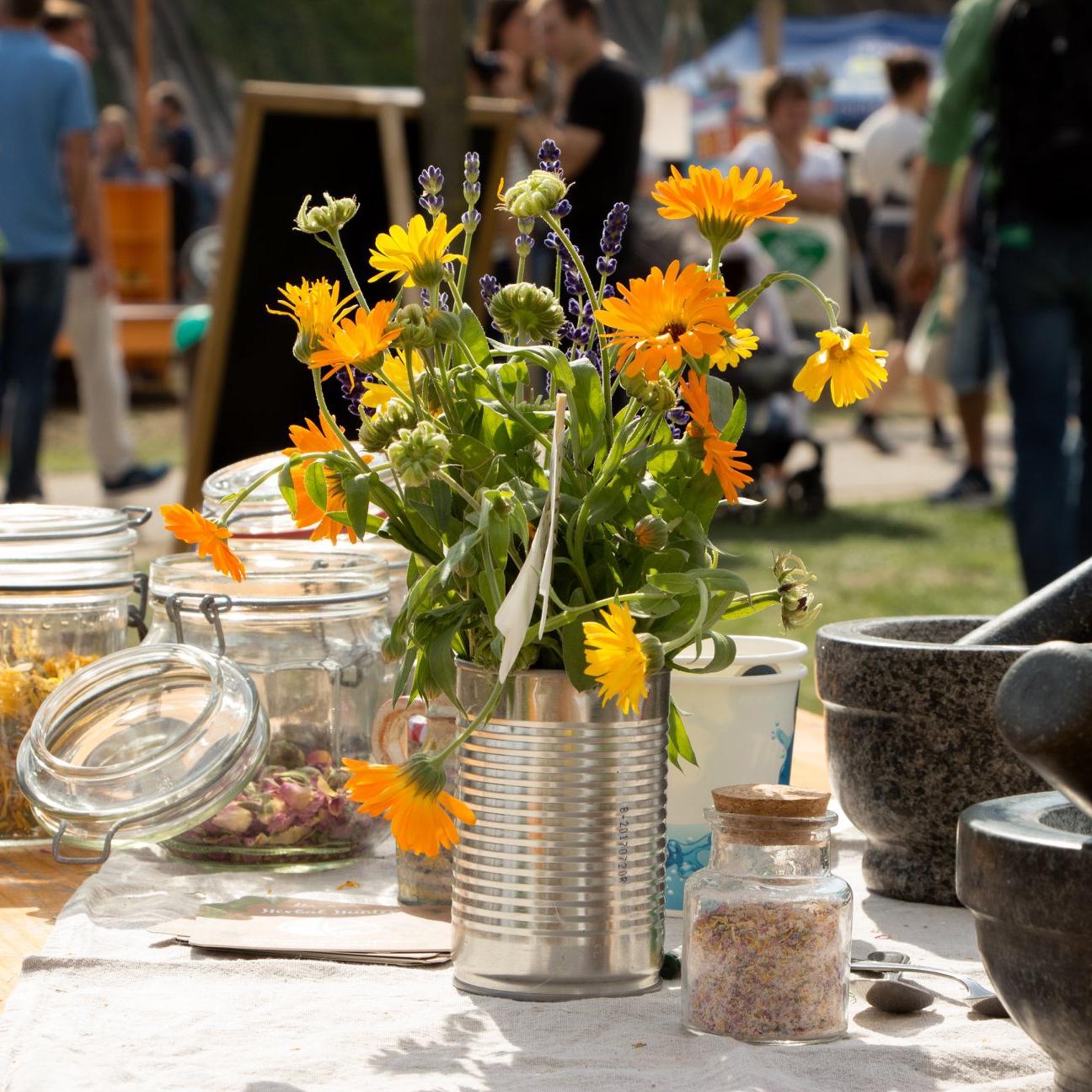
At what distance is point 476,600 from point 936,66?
63.0 ft

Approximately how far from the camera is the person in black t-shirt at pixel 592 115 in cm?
537

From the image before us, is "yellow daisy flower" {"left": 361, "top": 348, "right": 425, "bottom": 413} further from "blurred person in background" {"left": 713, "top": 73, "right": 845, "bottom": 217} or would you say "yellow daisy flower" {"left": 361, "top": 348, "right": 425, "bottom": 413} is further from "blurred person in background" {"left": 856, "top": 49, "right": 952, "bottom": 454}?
"blurred person in background" {"left": 856, "top": 49, "right": 952, "bottom": 454}

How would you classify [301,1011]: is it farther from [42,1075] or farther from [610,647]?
[610,647]

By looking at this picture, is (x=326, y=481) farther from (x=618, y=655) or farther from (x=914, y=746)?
(x=914, y=746)

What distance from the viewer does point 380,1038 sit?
122 centimetres

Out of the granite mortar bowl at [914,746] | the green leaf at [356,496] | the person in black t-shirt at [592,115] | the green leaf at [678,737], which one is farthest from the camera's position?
the person in black t-shirt at [592,115]

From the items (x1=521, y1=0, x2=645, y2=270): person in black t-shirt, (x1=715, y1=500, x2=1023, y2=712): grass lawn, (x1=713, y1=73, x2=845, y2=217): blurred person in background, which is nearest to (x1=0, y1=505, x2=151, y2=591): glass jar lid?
(x1=715, y1=500, x2=1023, y2=712): grass lawn

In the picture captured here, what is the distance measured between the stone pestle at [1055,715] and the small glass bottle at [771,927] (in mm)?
199

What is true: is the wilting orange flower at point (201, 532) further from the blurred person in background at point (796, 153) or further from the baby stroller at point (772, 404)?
the blurred person in background at point (796, 153)

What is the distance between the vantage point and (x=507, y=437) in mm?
1304

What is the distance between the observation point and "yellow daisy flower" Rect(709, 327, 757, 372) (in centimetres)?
127

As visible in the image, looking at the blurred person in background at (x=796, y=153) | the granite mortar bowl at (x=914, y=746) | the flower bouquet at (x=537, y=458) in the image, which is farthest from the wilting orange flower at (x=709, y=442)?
the blurred person in background at (x=796, y=153)

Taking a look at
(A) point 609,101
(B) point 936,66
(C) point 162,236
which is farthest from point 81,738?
(B) point 936,66

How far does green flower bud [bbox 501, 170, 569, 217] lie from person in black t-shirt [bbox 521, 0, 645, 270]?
411 centimetres
